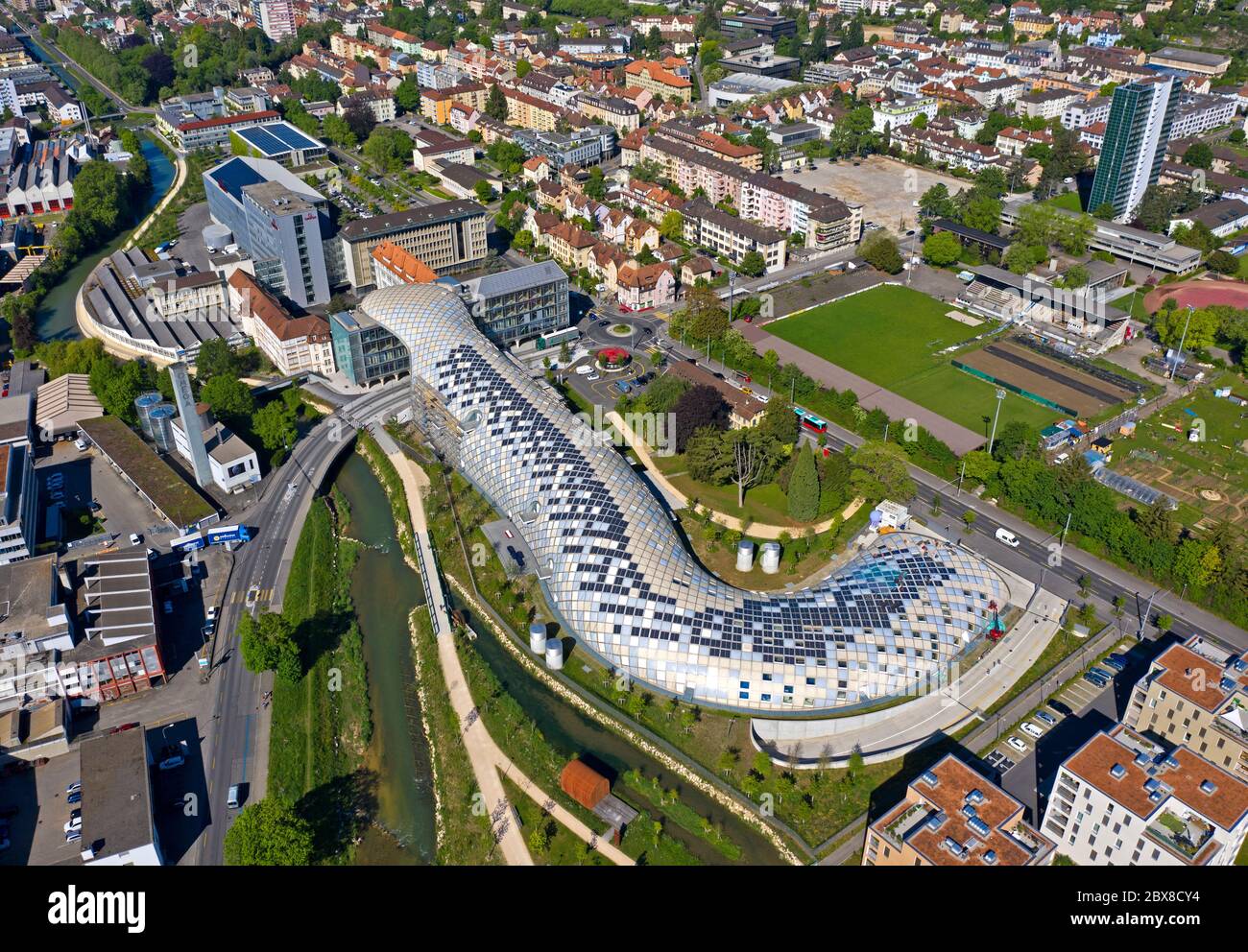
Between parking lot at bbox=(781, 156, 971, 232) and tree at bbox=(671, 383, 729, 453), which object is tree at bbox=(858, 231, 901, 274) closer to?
parking lot at bbox=(781, 156, 971, 232)

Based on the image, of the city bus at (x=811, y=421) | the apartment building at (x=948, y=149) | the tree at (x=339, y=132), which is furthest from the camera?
the tree at (x=339, y=132)

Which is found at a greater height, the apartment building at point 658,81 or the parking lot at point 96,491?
the apartment building at point 658,81

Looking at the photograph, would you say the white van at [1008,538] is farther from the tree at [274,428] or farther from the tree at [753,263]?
the tree at [274,428]

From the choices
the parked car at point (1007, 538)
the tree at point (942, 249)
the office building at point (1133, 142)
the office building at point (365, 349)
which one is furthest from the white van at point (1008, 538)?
the office building at point (1133, 142)

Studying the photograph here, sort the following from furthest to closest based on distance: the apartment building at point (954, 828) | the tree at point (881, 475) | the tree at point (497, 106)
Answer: the tree at point (497, 106)
the tree at point (881, 475)
the apartment building at point (954, 828)

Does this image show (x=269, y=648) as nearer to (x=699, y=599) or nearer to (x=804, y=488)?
(x=699, y=599)

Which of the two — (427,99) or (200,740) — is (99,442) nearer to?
(200,740)
